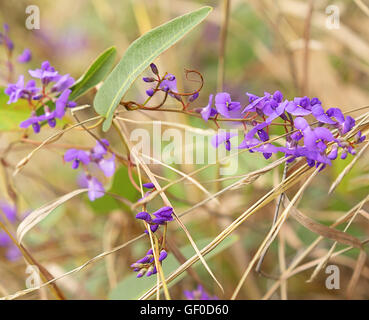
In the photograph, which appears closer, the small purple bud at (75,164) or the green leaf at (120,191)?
the small purple bud at (75,164)

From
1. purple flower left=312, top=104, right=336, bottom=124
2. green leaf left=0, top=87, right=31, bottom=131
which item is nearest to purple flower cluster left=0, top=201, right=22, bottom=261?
green leaf left=0, top=87, right=31, bottom=131

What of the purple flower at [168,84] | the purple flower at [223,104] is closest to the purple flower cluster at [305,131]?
the purple flower at [223,104]

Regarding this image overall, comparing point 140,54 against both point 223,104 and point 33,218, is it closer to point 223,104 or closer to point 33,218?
point 223,104

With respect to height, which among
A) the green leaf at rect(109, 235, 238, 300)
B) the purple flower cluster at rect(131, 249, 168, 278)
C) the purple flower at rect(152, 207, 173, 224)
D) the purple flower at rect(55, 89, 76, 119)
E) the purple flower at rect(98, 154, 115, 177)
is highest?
the purple flower at rect(55, 89, 76, 119)

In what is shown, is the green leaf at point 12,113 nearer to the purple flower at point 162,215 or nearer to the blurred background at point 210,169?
the blurred background at point 210,169

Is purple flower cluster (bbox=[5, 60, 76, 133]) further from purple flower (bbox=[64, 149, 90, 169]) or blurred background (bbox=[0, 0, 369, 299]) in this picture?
blurred background (bbox=[0, 0, 369, 299])

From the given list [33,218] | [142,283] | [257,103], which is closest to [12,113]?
[33,218]
